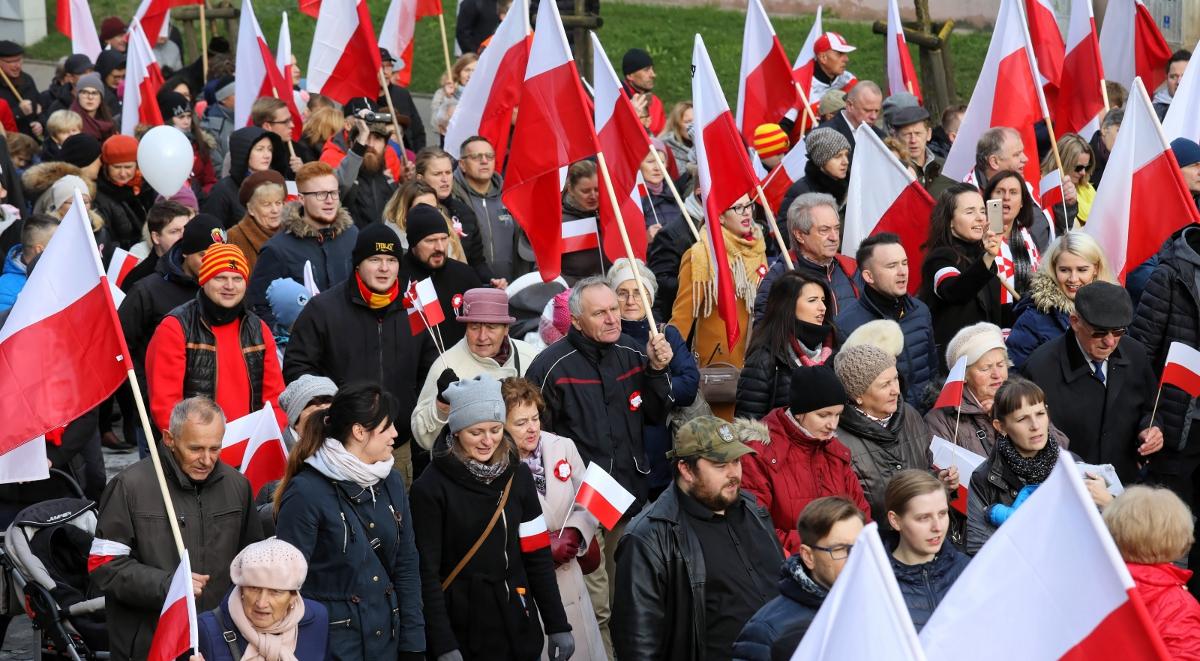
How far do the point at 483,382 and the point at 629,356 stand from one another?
132cm

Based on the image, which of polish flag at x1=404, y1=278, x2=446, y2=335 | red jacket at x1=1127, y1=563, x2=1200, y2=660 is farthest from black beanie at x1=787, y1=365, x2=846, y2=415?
polish flag at x1=404, y1=278, x2=446, y2=335

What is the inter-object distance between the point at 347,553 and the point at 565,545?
1.24 meters

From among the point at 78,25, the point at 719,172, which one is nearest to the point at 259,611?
the point at 719,172

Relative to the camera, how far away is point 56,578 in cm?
738

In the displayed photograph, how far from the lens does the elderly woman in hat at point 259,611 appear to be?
5.82 metres

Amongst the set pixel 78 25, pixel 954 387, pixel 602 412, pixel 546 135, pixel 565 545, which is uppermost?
pixel 546 135

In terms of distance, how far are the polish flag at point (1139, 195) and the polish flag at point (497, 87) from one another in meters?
3.38

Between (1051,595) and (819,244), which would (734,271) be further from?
(1051,595)

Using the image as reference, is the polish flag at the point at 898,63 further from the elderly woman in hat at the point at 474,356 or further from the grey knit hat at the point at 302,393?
the grey knit hat at the point at 302,393

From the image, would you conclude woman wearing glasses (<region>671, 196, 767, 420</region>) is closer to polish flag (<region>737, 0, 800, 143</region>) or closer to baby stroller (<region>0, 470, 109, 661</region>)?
polish flag (<region>737, 0, 800, 143</region>)

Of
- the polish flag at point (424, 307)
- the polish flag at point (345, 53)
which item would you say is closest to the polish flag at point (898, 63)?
the polish flag at point (345, 53)

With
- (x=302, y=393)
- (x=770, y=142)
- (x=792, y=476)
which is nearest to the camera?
(x=792, y=476)

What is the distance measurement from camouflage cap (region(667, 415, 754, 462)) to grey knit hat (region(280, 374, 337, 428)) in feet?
5.78

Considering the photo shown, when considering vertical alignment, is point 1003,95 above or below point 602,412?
above
